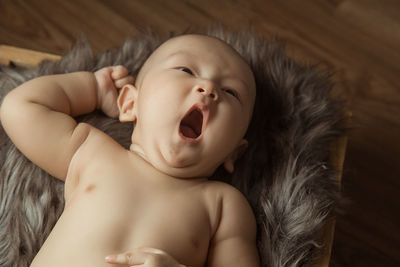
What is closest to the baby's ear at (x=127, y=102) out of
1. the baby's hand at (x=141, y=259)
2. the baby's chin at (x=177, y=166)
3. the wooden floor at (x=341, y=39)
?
the baby's chin at (x=177, y=166)

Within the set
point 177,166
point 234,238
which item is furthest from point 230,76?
point 234,238

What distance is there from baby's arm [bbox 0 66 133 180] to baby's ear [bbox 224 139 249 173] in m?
0.33

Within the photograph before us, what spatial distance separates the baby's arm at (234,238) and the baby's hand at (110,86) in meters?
0.38

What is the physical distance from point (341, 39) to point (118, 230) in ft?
4.42

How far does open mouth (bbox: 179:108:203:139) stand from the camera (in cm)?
113

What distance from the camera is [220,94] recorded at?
1.10 meters

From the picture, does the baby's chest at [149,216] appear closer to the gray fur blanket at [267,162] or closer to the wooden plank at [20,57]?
the gray fur blanket at [267,162]

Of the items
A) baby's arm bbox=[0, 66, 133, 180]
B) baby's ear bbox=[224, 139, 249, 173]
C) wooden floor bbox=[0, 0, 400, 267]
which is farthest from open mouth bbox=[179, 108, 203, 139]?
wooden floor bbox=[0, 0, 400, 267]

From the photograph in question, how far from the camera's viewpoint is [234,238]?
1.08m

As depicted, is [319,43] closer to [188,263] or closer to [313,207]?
[313,207]

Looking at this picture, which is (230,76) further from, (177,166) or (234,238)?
(234,238)

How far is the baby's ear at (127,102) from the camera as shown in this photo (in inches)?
47.5

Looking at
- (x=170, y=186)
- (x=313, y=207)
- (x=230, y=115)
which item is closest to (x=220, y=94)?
(x=230, y=115)

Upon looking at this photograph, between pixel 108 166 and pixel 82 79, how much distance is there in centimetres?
26
